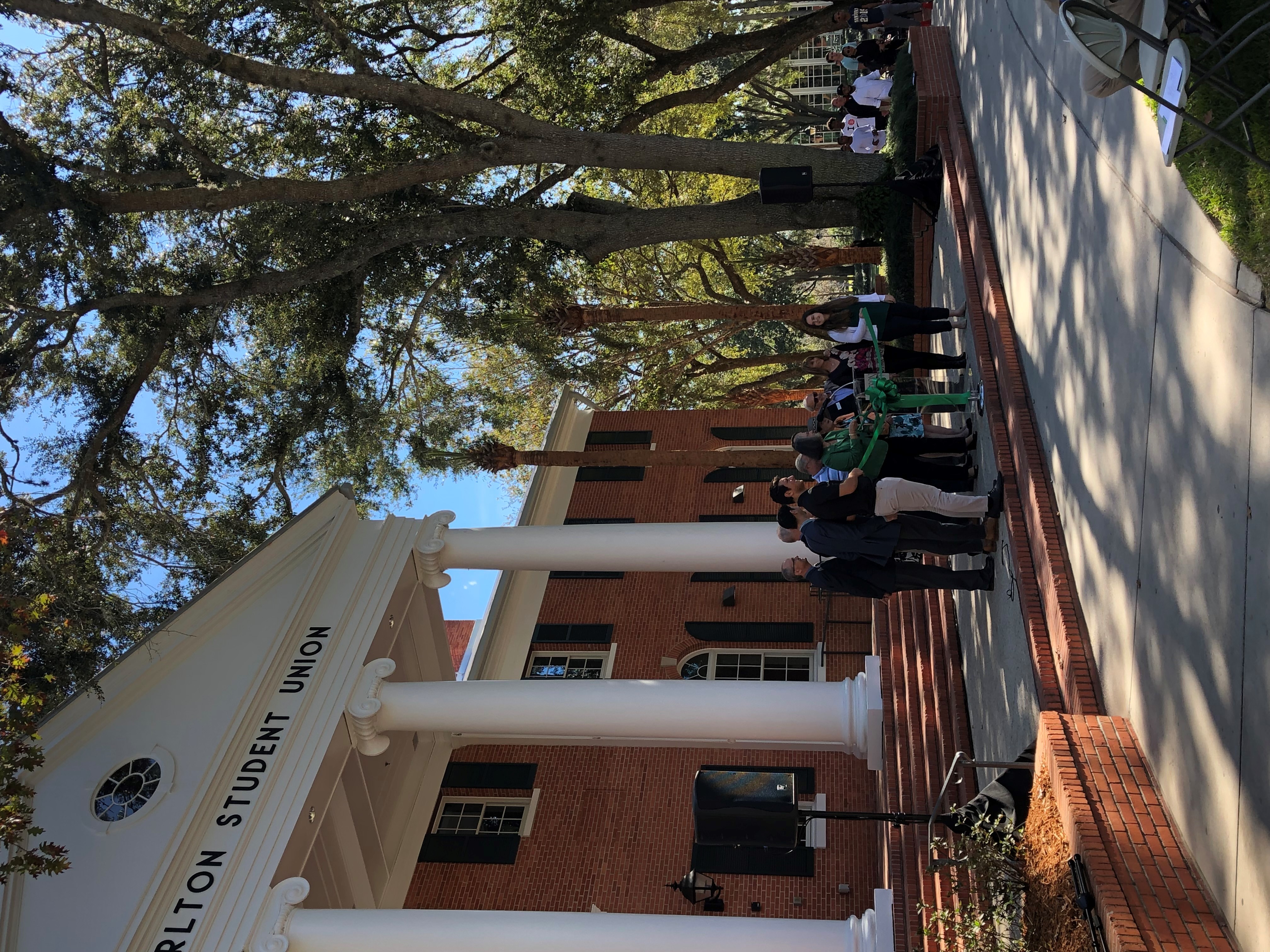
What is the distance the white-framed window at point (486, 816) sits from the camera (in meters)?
14.9

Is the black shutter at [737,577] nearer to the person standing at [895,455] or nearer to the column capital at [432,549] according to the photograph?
the column capital at [432,549]

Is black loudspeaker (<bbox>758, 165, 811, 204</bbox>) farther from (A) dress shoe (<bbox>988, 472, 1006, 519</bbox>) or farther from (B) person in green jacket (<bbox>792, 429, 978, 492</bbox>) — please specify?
(A) dress shoe (<bbox>988, 472, 1006, 519</bbox>)

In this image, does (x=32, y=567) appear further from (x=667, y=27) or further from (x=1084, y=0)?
(x=667, y=27)

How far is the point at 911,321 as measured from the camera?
11.0 metres

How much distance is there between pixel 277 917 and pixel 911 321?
8.49 metres

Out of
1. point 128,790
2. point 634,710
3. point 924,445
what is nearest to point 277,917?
point 128,790

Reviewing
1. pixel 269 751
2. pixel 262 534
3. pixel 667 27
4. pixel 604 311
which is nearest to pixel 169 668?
pixel 269 751

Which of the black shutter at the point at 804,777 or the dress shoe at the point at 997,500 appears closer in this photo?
the dress shoe at the point at 997,500

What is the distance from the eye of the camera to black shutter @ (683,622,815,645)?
16.8m

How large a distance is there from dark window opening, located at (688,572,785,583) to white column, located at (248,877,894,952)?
8.38 m

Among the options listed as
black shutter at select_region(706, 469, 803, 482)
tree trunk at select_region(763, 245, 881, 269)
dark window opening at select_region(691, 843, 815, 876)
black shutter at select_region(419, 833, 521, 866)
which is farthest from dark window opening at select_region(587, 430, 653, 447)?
dark window opening at select_region(691, 843, 815, 876)

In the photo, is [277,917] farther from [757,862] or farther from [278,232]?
[278,232]

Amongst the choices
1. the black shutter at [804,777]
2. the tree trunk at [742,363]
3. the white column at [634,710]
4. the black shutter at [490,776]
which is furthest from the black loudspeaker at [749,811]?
the tree trunk at [742,363]

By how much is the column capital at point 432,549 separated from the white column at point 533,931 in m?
4.11
